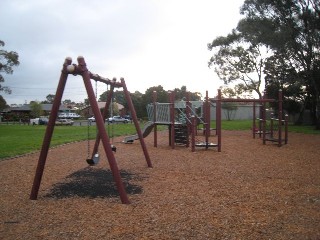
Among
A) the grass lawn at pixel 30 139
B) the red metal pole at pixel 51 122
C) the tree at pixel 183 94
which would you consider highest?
the tree at pixel 183 94

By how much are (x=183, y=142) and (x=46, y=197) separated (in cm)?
975

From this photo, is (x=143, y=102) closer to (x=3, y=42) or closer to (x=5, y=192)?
(x=3, y=42)

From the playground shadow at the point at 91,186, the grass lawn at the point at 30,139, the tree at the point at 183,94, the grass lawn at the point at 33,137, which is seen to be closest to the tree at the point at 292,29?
the grass lawn at the point at 33,137

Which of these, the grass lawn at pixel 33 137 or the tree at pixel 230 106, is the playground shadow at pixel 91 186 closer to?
the grass lawn at pixel 33 137

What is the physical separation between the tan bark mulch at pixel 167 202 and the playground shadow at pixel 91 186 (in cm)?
2

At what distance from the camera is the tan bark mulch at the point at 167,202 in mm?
4324

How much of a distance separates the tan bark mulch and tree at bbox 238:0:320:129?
19208mm

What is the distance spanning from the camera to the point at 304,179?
7.69 metres

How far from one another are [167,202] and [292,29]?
24.8m

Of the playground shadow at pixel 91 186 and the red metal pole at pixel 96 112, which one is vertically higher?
the red metal pole at pixel 96 112

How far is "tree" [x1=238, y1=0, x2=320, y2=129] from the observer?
86.0ft

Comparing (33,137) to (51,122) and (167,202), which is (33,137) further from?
(167,202)

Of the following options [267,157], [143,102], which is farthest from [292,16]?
[143,102]

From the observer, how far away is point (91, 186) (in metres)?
6.90
